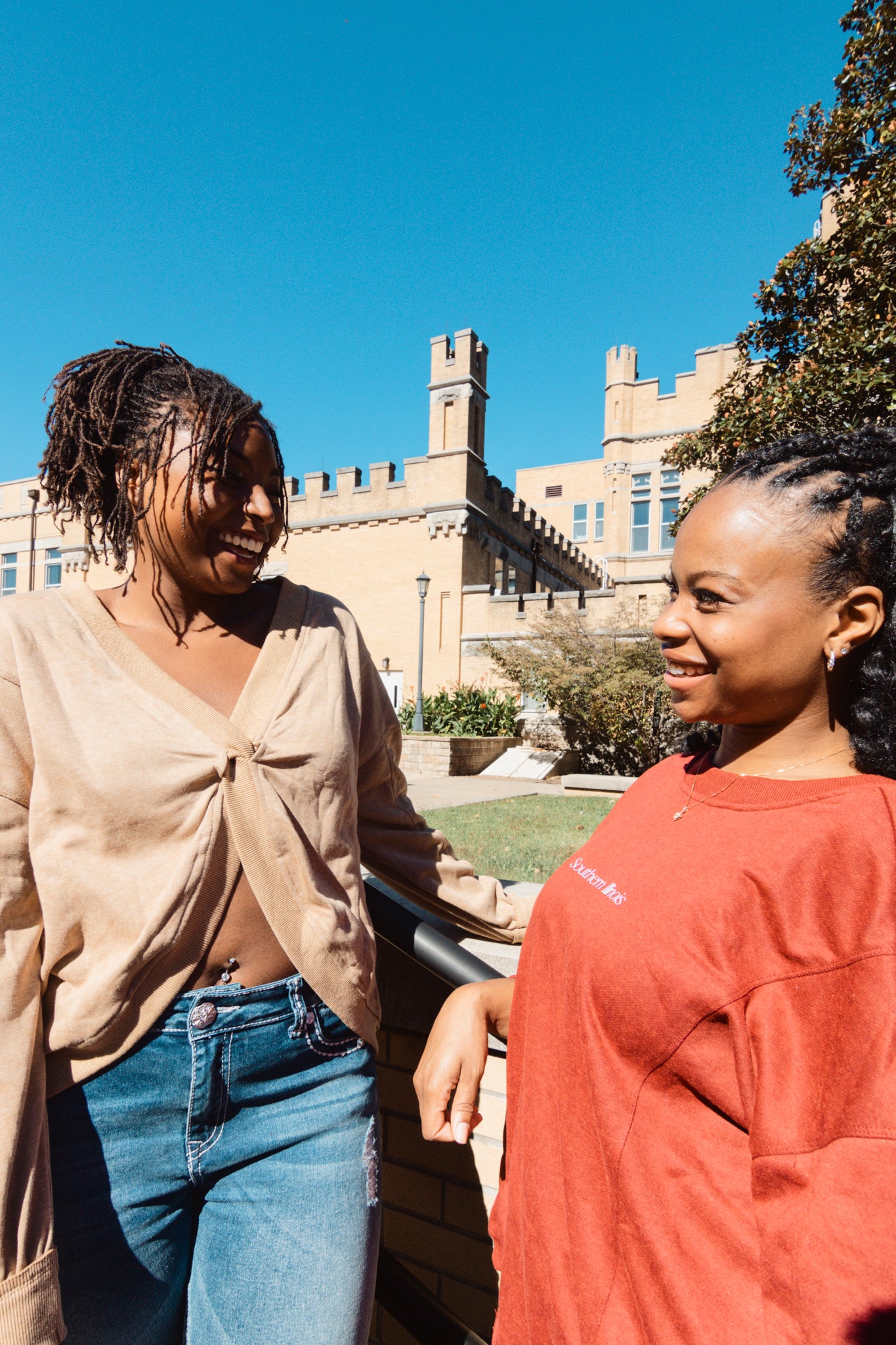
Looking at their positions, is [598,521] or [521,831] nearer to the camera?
[521,831]

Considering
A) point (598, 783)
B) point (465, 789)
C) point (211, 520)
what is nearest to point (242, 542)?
point (211, 520)

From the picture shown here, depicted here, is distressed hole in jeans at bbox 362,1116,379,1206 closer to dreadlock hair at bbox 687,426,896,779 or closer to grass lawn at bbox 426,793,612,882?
dreadlock hair at bbox 687,426,896,779

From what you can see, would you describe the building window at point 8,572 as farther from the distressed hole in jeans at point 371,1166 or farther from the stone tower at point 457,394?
the distressed hole in jeans at point 371,1166

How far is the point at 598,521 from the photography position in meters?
36.6

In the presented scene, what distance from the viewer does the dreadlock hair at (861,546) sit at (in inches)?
41.4

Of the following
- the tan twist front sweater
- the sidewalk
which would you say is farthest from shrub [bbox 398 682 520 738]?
the tan twist front sweater

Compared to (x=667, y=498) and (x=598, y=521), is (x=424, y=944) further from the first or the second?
(x=598, y=521)

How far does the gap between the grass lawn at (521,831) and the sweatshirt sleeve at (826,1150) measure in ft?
7.00

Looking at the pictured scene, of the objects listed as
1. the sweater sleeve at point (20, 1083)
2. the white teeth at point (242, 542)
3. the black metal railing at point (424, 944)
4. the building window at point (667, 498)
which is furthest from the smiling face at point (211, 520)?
the building window at point (667, 498)

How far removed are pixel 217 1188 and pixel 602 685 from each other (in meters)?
13.5

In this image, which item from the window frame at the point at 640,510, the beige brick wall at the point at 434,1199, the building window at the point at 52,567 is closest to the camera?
the beige brick wall at the point at 434,1199

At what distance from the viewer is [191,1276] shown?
4.34 ft

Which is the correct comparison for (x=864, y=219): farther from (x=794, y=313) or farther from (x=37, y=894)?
(x=37, y=894)

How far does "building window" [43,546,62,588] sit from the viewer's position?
32250 mm
